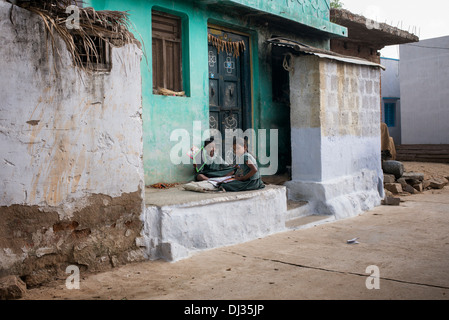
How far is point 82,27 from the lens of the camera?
4152mm

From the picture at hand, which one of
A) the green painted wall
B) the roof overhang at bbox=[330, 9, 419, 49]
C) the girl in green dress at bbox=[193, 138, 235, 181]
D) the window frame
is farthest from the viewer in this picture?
the roof overhang at bbox=[330, 9, 419, 49]

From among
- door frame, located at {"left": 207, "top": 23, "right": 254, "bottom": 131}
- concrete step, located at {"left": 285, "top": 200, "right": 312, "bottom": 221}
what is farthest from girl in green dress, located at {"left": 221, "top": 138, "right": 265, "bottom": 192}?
door frame, located at {"left": 207, "top": 23, "right": 254, "bottom": 131}

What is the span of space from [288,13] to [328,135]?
7.55 ft

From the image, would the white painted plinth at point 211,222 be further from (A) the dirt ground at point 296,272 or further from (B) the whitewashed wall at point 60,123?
(B) the whitewashed wall at point 60,123

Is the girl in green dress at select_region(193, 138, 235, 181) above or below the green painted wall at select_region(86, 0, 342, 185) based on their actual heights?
below

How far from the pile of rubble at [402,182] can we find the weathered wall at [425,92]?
6.44 metres

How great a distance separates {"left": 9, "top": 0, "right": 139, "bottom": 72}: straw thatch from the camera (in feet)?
12.8

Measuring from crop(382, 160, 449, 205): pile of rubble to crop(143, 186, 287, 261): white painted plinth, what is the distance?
15.0 ft

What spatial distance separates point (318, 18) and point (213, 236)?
17.6 feet

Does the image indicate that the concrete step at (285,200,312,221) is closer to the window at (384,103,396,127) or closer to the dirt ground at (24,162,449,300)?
the dirt ground at (24,162,449,300)

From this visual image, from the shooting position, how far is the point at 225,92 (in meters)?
7.59

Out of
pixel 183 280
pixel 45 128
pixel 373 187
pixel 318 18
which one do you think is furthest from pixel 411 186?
pixel 45 128
